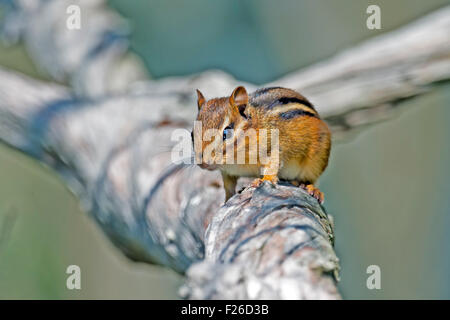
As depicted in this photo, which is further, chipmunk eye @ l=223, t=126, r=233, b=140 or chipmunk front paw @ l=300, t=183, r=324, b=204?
chipmunk front paw @ l=300, t=183, r=324, b=204

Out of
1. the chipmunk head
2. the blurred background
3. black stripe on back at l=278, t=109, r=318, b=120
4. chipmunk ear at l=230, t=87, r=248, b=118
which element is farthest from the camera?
the blurred background

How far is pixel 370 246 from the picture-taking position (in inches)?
202

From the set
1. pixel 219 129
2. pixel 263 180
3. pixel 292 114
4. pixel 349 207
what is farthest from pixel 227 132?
pixel 349 207

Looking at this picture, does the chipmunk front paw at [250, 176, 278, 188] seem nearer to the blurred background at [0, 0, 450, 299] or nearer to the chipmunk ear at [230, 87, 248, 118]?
the chipmunk ear at [230, 87, 248, 118]

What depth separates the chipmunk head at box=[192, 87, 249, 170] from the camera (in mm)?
2131

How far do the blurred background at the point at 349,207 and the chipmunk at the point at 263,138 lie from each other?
7.02ft

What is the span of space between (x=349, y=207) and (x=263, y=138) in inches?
120

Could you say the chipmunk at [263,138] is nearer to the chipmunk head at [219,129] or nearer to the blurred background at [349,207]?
the chipmunk head at [219,129]

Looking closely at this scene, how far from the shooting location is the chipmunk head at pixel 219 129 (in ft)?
6.99

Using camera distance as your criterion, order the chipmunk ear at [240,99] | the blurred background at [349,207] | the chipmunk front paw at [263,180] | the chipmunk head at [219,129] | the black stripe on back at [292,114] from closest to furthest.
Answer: the chipmunk head at [219,129]
the chipmunk front paw at [263,180]
the chipmunk ear at [240,99]
the black stripe on back at [292,114]
the blurred background at [349,207]

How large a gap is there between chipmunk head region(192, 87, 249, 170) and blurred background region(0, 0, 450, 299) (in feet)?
8.15

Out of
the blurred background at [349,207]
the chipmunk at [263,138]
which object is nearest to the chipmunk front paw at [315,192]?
the chipmunk at [263,138]

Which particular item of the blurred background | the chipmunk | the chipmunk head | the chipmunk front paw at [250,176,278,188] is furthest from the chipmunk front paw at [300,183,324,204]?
the blurred background

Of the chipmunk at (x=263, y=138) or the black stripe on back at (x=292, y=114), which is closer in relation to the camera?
the chipmunk at (x=263, y=138)
